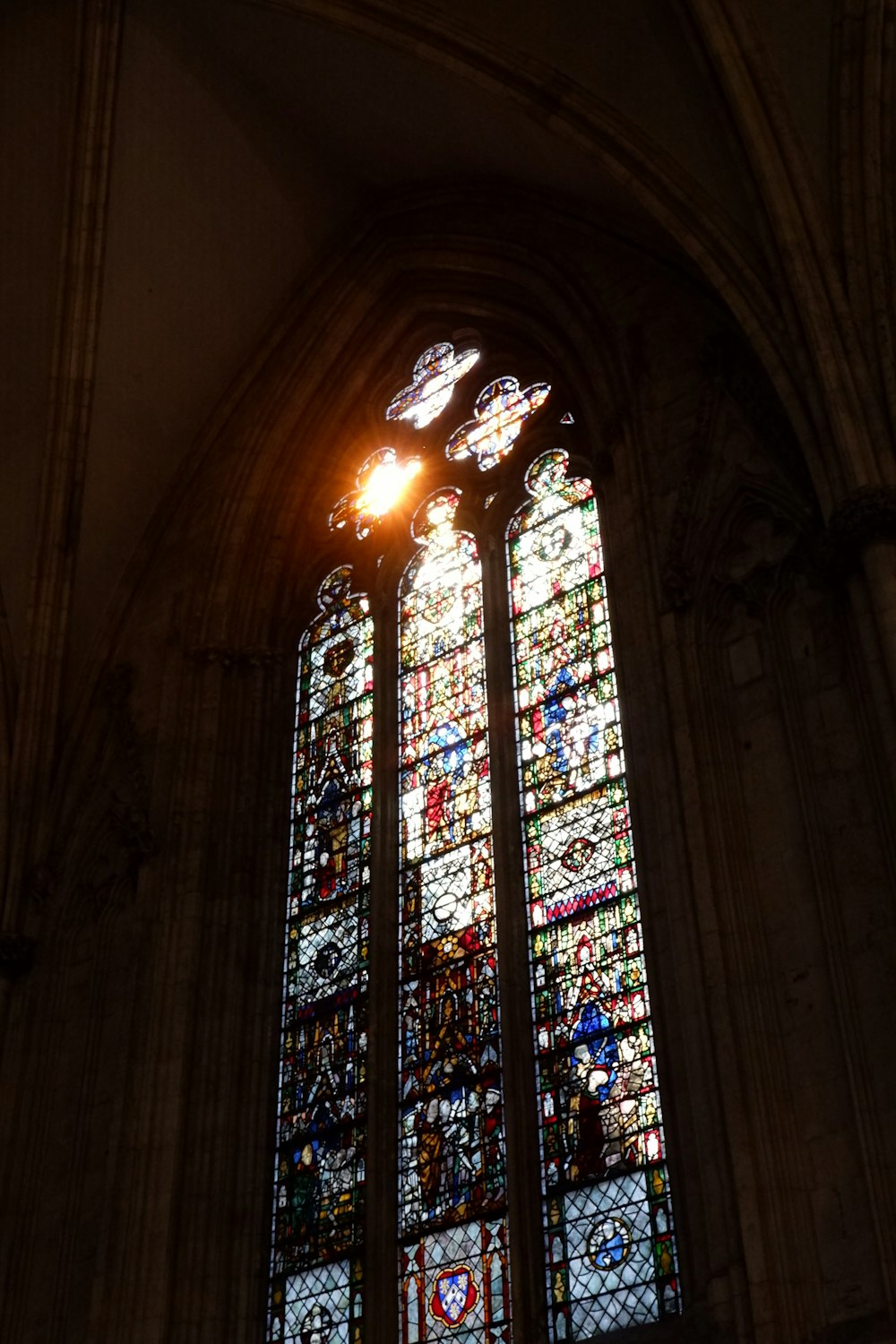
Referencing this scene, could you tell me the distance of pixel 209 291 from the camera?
1348cm

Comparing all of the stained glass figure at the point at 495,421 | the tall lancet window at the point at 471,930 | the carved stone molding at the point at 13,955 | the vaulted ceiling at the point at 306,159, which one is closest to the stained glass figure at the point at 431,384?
the tall lancet window at the point at 471,930

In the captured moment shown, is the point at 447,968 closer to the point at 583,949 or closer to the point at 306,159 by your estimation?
the point at 583,949

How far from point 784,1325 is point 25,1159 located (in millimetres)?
5129

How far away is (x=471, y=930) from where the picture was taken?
1017cm

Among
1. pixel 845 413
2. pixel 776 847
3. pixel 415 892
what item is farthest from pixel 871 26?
pixel 415 892

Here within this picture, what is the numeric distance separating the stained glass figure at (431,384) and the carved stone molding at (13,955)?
4591mm

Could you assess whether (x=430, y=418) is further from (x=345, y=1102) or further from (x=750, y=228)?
(x=345, y=1102)

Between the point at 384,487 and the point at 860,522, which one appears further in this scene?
the point at 384,487

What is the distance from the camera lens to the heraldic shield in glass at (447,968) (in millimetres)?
9062

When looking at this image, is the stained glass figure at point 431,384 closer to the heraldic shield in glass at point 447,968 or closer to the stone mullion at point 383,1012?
the heraldic shield in glass at point 447,968

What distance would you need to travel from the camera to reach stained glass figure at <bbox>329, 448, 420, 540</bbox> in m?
12.9

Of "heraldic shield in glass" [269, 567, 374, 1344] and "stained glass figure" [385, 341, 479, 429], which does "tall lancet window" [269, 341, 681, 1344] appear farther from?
"stained glass figure" [385, 341, 479, 429]

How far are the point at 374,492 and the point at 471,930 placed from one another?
403 centimetres

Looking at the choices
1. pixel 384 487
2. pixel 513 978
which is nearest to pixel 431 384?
pixel 384 487
